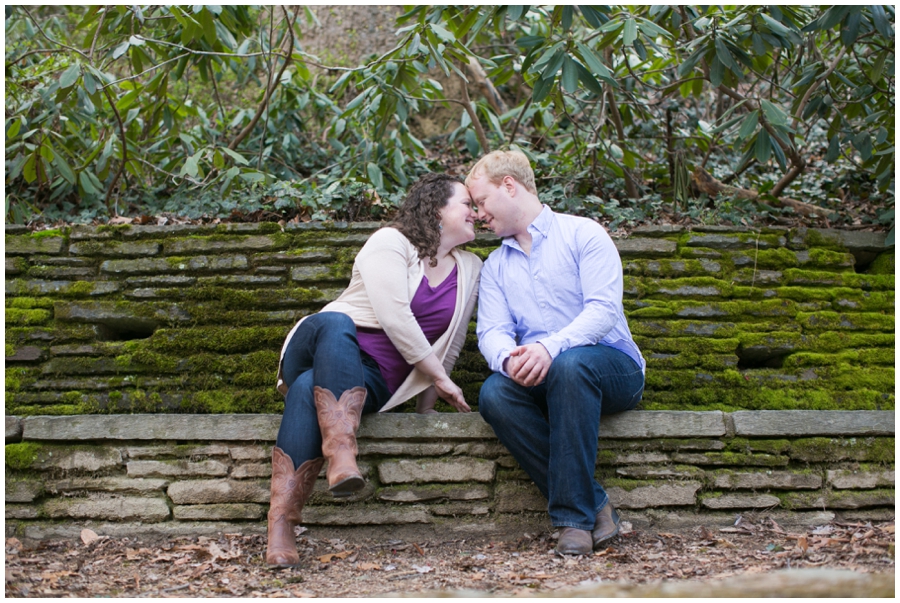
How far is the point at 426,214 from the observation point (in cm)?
297

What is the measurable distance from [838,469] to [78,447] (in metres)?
3.19

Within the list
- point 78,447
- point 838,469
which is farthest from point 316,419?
point 838,469

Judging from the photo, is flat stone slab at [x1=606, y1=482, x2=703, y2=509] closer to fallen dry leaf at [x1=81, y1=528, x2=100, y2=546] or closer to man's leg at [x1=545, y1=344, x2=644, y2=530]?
man's leg at [x1=545, y1=344, x2=644, y2=530]

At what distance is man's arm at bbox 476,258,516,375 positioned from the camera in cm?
275

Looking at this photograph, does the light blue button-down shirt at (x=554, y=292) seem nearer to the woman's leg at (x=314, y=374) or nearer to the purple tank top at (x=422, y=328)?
the purple tank top at (x=422, y=328)

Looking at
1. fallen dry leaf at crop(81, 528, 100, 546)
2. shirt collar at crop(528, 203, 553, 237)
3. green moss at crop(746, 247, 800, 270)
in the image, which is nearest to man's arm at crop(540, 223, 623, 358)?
shirt collar at crop(528, 203, 553, 237)

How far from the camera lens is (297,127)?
5.19 meters

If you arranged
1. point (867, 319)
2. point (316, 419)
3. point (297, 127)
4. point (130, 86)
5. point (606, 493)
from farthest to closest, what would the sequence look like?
point (297, 127)
point (130, 86)
point (867, 319)
point (606, 493)
point (316, 419)

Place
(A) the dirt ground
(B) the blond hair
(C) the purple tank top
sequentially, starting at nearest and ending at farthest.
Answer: (A) the dirt ground, (C) the purple tank top, (B) the blond hair

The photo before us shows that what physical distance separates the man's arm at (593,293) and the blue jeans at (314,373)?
0.72m

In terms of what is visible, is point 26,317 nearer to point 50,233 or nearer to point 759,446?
point 50,233

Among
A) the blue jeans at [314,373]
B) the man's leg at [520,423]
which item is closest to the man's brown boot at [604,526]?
the man's leg at [520,423]

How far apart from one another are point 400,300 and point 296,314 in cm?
83

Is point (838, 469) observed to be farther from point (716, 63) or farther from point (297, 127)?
point (297, 127)
